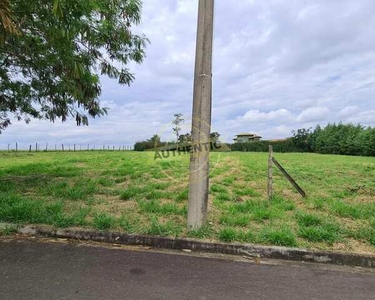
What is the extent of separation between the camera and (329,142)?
36.4 m

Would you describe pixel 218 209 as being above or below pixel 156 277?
above

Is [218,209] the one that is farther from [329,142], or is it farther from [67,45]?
[329,142]

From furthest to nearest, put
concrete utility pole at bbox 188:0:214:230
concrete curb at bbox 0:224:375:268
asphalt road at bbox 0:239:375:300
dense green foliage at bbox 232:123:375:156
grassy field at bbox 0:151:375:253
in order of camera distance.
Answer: dense green foliage at bbox 232:123:375:156, concrete utility pole at bbox 188:0:214:230, grassy field at bbox 0:151:375:253, concrete curb at bbox 0:224:375:268, asphalt road at bbox 0:239:375:300

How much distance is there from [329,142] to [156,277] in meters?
38.3

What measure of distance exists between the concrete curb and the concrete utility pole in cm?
39

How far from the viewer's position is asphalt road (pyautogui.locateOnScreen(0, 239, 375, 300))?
2.55 m

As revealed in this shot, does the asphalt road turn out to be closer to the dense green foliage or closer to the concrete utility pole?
the concrete utility pole

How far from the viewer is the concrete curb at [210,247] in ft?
10.9

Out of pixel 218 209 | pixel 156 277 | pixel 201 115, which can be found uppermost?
pixel 201 115

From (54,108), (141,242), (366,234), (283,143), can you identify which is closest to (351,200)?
(366,234)

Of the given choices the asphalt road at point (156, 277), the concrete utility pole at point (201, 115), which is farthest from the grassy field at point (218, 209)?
the asphalt road at point (156, 277)

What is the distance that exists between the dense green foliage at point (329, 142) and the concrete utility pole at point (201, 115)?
27348mm

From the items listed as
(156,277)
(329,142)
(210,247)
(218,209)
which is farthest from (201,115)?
(329,142)

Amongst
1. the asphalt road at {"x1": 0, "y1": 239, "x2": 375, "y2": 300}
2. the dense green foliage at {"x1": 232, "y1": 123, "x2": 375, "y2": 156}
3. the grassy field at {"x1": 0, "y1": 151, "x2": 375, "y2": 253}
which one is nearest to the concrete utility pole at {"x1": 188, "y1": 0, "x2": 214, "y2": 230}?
the grassy field at {"x1": 0, "y1": 151, "x2": 375, "y2": 253}
